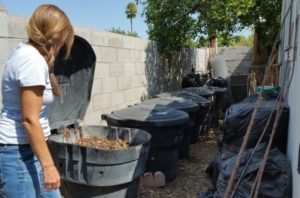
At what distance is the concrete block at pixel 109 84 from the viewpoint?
524 cm

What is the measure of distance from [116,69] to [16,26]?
7.96 ft

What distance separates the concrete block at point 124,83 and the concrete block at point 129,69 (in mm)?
86

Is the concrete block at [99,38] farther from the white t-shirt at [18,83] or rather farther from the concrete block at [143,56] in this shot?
the white t-shirt at [18,83]

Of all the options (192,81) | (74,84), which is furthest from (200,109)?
(192,81)

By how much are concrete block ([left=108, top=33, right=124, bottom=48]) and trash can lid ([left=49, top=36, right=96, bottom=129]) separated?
1682 mm

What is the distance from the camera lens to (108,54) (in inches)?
210

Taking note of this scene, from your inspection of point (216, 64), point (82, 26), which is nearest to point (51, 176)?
point (82, 26)

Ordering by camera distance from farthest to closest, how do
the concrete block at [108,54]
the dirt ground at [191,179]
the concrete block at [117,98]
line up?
1. the concrete block at [117,98]
2. the concrete block at [108,54]
3. the dirt ground at [191,179]

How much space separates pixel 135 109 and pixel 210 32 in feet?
15.8

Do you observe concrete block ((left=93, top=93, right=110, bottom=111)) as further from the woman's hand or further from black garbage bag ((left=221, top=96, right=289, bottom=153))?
the woman's hand

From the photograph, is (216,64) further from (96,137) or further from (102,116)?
(96,137)

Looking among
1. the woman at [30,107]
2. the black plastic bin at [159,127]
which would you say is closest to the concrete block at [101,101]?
the black plastic bin at [159,127]

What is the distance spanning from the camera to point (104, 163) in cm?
299

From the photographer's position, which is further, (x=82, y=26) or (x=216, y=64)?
(x=216, y=64)
